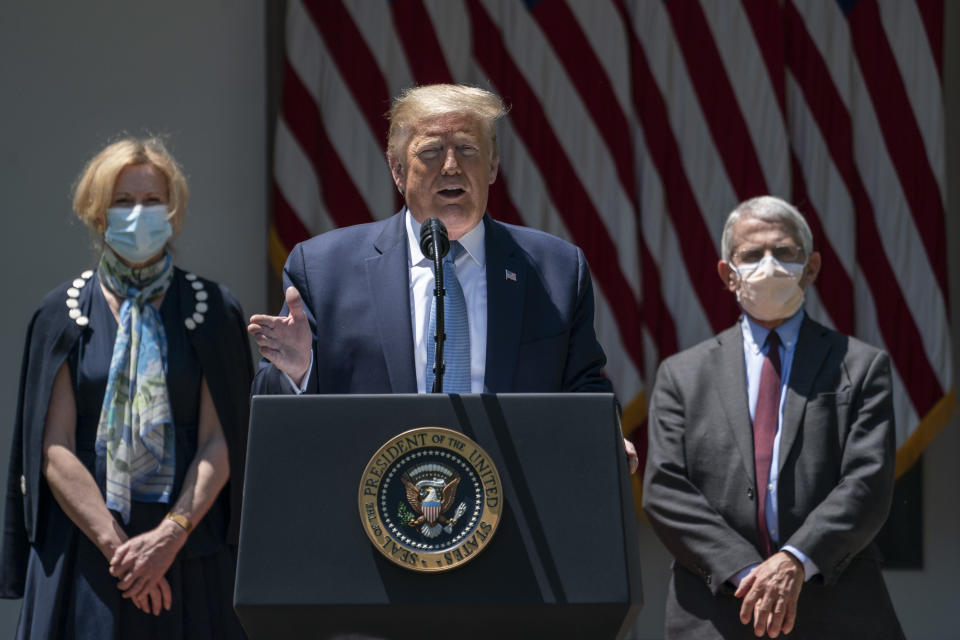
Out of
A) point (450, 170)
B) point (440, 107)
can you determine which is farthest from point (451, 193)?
point (440, 107)

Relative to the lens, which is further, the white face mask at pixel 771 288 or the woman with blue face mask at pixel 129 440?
the white face mask at pixel 771 288

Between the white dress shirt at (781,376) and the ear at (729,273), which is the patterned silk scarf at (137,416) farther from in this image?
the ear at (729,273)

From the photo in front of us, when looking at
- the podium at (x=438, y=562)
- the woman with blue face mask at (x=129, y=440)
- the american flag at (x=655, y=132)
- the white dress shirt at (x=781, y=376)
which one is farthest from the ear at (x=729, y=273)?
the podium at (x=438, y=562)

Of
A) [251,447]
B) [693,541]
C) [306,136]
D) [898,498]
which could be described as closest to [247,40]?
[306,136]

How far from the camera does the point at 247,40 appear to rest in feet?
18.6

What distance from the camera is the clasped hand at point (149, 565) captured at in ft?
11.3

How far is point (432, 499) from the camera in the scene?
1.94 m

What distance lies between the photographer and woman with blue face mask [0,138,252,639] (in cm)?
348

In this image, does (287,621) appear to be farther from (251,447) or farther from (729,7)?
(729,7)

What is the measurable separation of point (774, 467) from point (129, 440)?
1835 mm

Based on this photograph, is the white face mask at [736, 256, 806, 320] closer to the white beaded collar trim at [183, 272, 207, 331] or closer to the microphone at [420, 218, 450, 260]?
the white beaded collar trim at [183, 272, 207, 331]

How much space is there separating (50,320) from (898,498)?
3.73 meters

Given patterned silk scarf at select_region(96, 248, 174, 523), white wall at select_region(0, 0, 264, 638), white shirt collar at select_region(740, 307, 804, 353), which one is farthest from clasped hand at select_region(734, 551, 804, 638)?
white wall at select_region(0, 0, 264, 638)

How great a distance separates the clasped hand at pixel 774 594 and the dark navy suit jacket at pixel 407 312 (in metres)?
1.19
